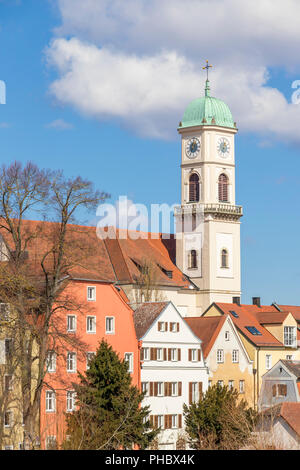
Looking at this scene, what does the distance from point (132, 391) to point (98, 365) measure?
102 inches

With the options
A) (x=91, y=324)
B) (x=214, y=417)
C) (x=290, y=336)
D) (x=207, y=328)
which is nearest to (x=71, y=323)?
(x=91, y=324)

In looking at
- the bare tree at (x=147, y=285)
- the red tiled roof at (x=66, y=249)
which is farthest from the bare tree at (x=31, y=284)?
the bare tree at (x=147, y=285)

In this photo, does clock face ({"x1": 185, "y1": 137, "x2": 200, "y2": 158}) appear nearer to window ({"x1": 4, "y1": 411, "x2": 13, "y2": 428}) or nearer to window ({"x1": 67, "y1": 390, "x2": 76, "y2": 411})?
window ({"x1": 67, "y1": 390, "x2": 76, "y2": 411})

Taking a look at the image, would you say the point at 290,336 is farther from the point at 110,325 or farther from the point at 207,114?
the point at 110,325

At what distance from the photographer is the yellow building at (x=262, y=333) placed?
84.2 metres

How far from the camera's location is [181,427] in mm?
70188

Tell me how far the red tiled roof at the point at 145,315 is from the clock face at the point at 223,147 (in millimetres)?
32430

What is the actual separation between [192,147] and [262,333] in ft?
77.9

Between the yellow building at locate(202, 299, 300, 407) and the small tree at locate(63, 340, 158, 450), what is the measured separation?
26094mm

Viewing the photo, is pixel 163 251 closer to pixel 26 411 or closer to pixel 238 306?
pixel 238 306

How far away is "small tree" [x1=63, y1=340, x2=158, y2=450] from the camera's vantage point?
54.0 metres

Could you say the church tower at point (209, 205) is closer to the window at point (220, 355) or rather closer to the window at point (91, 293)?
the window at point (220, 355)

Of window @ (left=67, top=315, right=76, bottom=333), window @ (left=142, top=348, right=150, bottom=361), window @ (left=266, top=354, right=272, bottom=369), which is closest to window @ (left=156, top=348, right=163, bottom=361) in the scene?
window @ (left=142, top=348, right=150, bottom=361)
